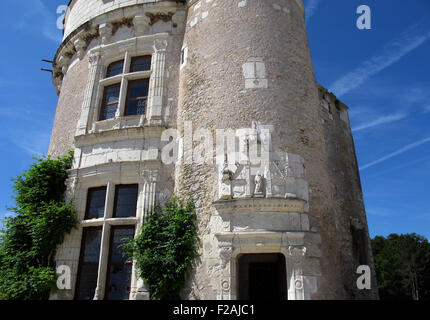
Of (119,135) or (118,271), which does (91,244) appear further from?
(119,135)

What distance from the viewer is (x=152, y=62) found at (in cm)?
788

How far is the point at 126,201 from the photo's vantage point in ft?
22.8

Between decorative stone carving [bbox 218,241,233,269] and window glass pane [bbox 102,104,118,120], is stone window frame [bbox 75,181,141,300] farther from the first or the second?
decorative stone carving [bbox 218,241,233,269]

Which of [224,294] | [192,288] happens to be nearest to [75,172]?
[192,288]

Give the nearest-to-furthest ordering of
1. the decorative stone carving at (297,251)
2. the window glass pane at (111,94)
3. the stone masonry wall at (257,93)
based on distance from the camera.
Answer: the decorative stone carving at (297,251) < the stone masonry wall at (257,93) < the window glass pane at (111,94)

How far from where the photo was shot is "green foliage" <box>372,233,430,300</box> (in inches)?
1336

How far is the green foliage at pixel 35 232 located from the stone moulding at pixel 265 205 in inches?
140

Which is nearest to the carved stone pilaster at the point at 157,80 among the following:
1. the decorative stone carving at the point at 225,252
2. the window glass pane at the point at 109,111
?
the window glass pane at the point at 109,111

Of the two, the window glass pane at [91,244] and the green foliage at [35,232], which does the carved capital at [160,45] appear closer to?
the green foliage at [35,232]

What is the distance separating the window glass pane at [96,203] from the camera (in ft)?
23.3

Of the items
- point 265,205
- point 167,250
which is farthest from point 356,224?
point 167,250

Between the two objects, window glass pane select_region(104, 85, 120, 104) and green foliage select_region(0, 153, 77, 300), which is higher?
window glass pane select_region(104, 85, 120, 104)

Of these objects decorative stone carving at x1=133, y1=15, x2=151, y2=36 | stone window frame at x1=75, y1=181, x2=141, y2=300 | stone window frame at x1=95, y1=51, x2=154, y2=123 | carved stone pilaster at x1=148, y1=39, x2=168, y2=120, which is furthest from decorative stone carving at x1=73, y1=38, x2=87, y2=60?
stone window frame at x1=75, y1=181, x2=141, y2=300

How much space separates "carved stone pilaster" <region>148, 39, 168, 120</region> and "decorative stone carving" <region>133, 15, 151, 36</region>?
53 cm
